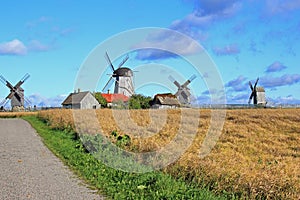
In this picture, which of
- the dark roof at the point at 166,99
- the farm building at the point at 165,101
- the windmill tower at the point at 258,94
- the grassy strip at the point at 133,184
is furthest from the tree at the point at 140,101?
the grassy strip at the point at 133,184

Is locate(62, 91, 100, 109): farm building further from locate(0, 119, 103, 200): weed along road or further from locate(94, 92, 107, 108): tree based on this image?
locate(0, 119, 103, 200): weed along road

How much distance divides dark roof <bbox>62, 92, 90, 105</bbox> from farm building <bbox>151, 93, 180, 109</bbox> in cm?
1262

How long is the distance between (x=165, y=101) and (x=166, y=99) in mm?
1145

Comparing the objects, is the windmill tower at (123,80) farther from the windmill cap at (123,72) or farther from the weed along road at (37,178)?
the weed along road at (37,178)

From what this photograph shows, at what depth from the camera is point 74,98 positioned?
288 feet

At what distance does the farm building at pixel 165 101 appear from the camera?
8219 cm

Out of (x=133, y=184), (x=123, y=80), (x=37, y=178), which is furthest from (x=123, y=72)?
(x=133, y=184)

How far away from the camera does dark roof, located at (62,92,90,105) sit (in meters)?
81.9

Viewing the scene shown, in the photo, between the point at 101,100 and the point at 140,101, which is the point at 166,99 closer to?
the point at 140,101

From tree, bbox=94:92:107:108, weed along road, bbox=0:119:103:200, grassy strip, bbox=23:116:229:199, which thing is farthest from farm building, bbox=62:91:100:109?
grassy strip, bbox=23:116:229:199

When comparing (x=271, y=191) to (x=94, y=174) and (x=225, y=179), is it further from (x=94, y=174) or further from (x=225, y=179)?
(x=94, y=174)

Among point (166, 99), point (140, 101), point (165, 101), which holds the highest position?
point (166, 99)

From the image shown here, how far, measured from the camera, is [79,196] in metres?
8.76

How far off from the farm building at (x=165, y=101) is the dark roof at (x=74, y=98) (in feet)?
41.4
